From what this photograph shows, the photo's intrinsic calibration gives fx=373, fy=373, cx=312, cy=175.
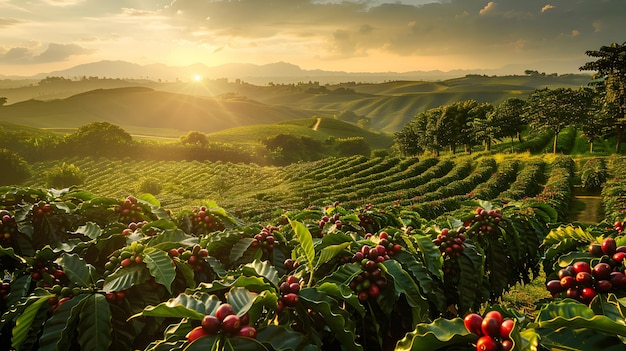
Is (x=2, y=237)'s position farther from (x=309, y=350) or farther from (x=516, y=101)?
(x=516, y=101)

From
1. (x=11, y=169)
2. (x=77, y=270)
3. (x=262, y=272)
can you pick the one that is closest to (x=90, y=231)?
(x=77, y=270)

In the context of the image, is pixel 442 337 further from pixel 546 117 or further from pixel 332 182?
pixel 546 117

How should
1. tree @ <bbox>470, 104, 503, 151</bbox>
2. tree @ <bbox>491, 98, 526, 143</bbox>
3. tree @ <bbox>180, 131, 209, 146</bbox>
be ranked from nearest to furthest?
tree @ <bbox>470, 104, 503, 151</bbox> → tree @ <bbox>491, 98, 526, 143</bbox> → tree @ <bbox>180, 131, 209, 146</bbox>

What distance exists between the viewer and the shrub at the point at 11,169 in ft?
169

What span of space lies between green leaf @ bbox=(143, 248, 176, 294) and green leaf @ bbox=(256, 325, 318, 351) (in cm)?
137

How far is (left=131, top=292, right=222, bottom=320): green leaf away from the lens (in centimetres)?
208

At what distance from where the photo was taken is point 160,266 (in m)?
3.38

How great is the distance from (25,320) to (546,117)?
65048 millimetres

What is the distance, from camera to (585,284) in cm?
279

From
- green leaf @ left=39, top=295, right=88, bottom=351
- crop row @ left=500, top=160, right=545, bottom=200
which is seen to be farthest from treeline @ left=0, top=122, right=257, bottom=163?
green leaf @ left=39, top=295, right=88, bottom=351

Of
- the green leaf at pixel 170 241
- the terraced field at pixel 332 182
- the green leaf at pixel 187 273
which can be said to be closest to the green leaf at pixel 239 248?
the green leaf at pixel 170 241

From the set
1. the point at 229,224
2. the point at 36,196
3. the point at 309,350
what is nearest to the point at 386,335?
the point at 309,350

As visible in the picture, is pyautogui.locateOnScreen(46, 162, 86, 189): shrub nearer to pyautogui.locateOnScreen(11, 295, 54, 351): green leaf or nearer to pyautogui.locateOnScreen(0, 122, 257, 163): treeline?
pyautogui.locateOnScreen(0, 122, 257, 163): treeline

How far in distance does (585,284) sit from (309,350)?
6.98 ft
